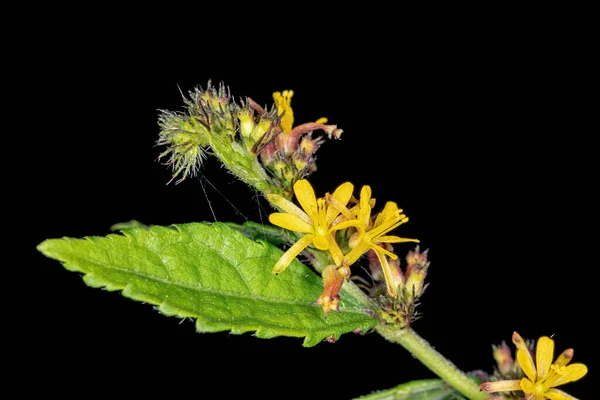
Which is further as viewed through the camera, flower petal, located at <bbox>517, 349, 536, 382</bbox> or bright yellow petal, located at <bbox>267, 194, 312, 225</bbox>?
flower petal, located at <bbox>517, 349, 536, 382</bbox>

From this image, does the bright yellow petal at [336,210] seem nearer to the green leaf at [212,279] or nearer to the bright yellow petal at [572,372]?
the green leaf at [212,279]

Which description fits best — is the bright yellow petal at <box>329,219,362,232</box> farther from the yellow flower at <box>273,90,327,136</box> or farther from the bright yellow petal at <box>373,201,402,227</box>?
the yellow flower at <box>273,90,327,136</box>

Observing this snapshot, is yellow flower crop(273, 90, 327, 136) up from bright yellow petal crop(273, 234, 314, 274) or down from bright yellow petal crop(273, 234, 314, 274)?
up

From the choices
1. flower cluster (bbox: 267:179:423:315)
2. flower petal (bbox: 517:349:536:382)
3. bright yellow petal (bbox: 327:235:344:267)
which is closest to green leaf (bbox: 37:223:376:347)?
flower cluster (bbox: 267:179:423:315)

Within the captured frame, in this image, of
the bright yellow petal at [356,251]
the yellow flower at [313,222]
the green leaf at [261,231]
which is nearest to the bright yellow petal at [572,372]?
the bright yellow petal at [356,251]

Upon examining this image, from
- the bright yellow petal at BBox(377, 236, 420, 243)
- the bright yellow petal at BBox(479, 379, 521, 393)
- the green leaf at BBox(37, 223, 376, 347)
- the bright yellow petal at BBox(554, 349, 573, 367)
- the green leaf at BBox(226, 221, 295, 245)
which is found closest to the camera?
the green leaf at BBox(37, 223, 376, 347)

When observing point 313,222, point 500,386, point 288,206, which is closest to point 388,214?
point 313,222

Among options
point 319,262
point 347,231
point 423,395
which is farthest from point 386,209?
point 423,395
